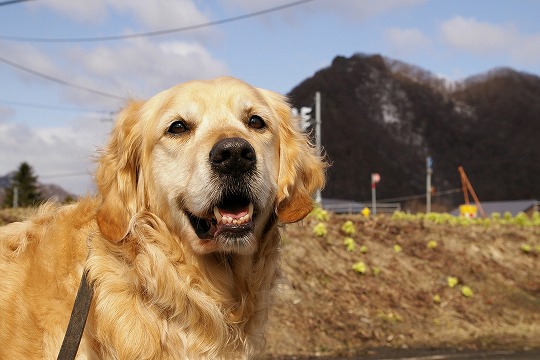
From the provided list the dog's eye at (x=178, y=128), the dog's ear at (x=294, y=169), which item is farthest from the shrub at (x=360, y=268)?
the dog's eye at (x=178, y=128)

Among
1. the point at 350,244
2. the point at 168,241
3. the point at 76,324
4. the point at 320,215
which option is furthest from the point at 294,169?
the point at 320,215

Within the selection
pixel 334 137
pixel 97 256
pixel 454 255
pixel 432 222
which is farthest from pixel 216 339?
pixel 334 137

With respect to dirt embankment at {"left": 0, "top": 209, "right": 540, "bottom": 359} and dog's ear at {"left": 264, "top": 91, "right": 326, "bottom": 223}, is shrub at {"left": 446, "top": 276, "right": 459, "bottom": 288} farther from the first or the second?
dog's ear at {"left": 264, "top": 91, "right": 326, "bottom": 223}

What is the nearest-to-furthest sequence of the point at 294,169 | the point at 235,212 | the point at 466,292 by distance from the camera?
the point at 235,212
the point at 294,169
the point at 466,292

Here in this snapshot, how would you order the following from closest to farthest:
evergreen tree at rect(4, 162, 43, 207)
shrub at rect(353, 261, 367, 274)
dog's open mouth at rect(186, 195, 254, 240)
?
dog's open mouth at rect(186, 195, 254, 240) → shrub at rect(353, 261, 367, 274) → evergreen tree at rect(4, 162, 43, 207)

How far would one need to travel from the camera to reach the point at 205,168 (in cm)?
309

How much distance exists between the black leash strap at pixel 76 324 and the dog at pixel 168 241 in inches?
3.5

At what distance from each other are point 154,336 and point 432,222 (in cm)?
962

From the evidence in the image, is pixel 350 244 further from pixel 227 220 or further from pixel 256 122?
pixel 227 220

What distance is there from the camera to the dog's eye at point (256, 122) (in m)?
3.46

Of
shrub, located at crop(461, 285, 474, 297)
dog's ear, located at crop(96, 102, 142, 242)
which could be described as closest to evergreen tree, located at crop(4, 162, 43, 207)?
shrub, located at crop(461, 285, 474, 297)

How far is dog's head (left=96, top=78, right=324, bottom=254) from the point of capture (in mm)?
3098

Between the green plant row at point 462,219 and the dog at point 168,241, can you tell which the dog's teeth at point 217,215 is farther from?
the green plant row at point 462,219

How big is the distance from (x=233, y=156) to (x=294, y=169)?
627 mm
